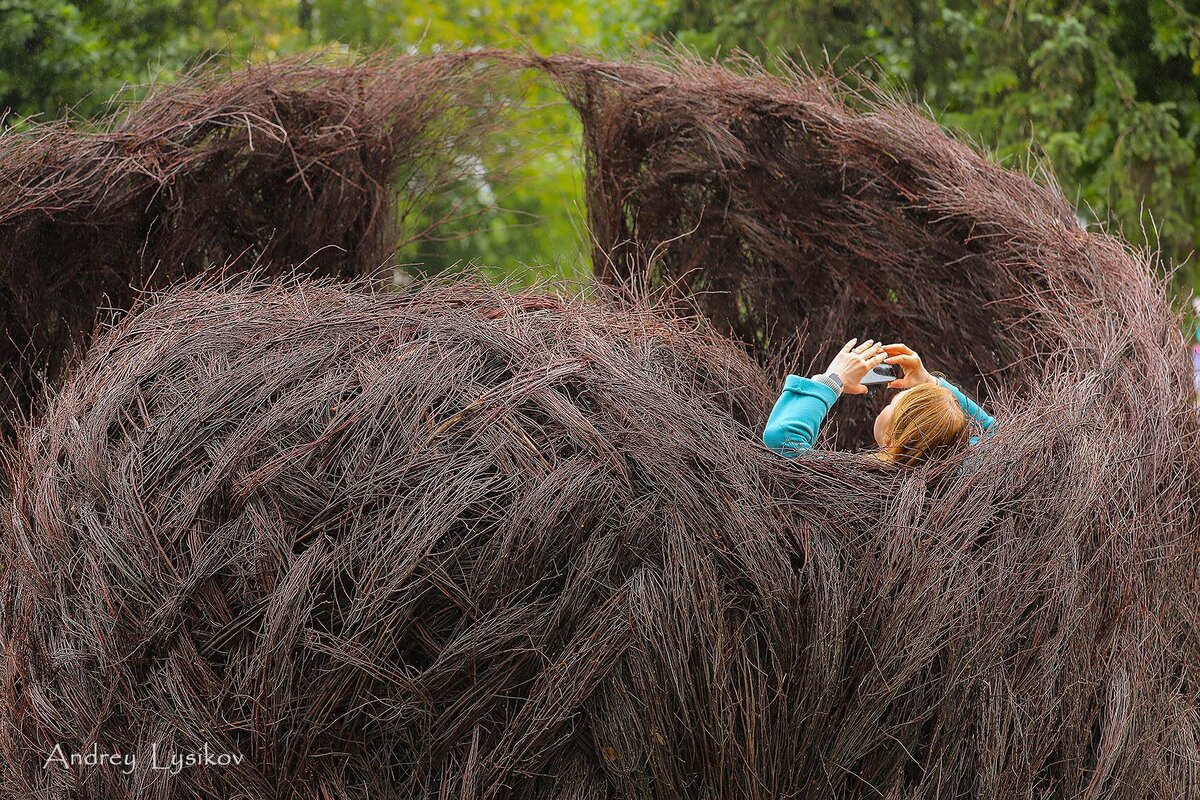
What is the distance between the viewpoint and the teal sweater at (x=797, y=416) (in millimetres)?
3014

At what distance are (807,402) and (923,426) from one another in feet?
1.03

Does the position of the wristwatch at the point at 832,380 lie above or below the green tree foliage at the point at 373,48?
above

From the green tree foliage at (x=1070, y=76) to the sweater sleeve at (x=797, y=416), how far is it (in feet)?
14.3

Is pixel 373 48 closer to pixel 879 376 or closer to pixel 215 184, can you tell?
pixel 215 184

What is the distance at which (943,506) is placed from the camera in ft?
9.25

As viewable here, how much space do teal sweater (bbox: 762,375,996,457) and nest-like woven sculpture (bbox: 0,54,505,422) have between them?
1906mm

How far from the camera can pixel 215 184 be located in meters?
4.61

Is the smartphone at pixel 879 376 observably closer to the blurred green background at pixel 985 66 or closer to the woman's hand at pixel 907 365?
the woman's hand at pixel 907 365

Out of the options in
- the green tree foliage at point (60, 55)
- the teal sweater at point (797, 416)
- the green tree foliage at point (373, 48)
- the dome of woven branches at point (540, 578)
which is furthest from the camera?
the green tree foliage at point (60, 55)

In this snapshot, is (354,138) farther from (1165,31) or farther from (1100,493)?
(1165,31)

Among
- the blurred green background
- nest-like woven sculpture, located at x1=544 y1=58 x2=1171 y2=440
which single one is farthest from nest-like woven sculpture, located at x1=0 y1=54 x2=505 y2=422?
the blurred green background

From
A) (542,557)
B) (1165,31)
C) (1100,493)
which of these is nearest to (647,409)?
(542,557)

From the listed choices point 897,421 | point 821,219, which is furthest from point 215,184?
point 897,421

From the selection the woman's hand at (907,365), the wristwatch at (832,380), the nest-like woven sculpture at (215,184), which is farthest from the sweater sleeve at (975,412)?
the nest-like woven sculpture at (215,184)
